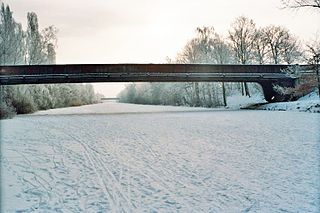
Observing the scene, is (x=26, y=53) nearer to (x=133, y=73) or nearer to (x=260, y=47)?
(x=133, y=73)

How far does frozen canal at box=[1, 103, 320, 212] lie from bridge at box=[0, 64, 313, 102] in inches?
786

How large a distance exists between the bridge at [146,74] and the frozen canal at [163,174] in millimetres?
19970

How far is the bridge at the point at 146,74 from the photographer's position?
103 feet

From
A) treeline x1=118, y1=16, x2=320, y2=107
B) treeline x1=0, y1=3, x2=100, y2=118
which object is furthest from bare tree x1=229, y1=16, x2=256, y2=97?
treeline x1=0, y1=3, x2=100, y2=118

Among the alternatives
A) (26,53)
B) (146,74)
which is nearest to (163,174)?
(146,74)

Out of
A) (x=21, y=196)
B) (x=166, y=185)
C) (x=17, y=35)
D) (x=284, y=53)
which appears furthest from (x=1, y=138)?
(x=284, y=53)

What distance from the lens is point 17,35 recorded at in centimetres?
3859

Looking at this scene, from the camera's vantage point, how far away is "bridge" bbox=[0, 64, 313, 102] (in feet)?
103

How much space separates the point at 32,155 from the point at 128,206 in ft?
17.5

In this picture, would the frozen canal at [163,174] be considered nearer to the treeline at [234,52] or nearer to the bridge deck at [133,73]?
the bridge deck at [133,73]

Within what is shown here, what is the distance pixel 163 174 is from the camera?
24.7 feet

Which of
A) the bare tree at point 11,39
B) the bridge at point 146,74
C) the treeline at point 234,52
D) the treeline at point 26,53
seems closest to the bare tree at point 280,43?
the treeline at point 234,52

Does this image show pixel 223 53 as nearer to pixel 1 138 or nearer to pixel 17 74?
pixel 17 74

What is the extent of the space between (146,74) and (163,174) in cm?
2636
